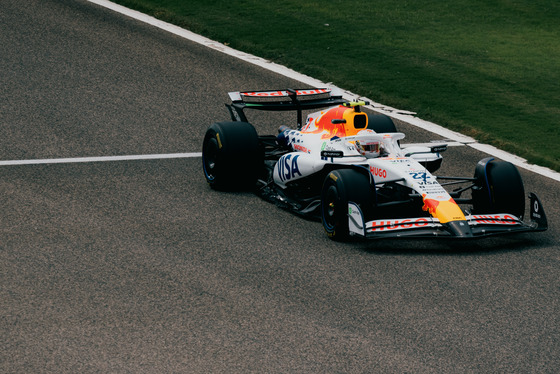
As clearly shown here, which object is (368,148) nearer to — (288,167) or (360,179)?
(288,167)

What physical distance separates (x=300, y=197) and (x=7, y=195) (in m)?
3.23

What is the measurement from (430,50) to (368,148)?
776cm

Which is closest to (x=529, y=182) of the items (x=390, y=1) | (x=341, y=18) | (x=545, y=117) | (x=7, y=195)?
(x=545, y=117)

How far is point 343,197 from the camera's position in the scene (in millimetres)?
9461

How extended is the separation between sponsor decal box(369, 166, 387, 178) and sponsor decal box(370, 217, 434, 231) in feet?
2.26

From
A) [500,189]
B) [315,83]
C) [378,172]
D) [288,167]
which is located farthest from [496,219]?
[315,83]

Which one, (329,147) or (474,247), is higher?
(329,147)

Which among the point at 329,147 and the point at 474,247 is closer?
the point at 474,247

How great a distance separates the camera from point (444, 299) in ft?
27.7

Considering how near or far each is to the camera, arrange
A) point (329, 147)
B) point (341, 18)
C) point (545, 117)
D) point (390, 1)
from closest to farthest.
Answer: point (329, 147)
point (545, 117)
point (341, 18)
point (390, 1)

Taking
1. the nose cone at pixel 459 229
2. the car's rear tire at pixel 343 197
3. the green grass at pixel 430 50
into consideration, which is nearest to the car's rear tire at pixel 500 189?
Result: the nose cone at pixel 459 229

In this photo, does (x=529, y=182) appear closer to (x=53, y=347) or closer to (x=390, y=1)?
(x=53, y=347)

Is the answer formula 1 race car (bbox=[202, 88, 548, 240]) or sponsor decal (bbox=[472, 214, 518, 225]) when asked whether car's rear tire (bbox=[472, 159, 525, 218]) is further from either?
sponsor decal (bbox=[472, 214, 518, 225])

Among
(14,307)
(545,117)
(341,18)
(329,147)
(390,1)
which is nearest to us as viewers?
(14,307)
